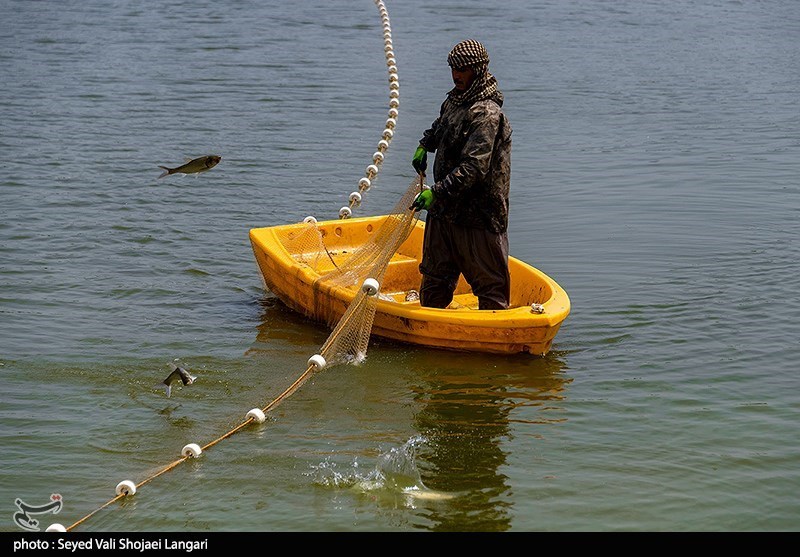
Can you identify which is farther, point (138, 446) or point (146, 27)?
point (146, 27)

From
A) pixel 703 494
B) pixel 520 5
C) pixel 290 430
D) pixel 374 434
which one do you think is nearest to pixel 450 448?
pixel 374 434

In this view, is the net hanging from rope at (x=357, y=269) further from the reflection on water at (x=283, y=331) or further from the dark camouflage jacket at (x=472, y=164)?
the dark camouflage jacket at (x=472, y=164)

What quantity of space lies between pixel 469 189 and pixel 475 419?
1.48 metres

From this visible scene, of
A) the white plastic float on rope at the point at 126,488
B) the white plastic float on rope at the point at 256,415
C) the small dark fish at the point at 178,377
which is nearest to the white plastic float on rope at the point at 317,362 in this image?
the white plastic float on rope at the point at 256,415

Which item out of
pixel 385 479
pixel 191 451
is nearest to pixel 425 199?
pixel 385 479

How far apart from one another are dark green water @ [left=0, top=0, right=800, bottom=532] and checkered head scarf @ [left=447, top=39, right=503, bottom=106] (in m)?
1.72

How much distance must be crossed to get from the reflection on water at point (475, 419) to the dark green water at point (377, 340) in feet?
0.07

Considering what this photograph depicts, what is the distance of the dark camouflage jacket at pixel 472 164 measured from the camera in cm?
719

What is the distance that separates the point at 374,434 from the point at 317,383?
3.04ft

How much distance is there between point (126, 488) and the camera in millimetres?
5820

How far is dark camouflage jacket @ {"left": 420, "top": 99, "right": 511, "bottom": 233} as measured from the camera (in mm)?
7188

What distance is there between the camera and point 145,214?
37.9 ft
